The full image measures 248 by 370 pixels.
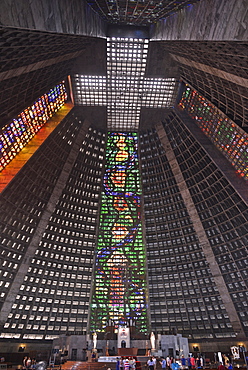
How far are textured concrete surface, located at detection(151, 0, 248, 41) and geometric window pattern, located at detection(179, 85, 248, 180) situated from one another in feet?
54.9

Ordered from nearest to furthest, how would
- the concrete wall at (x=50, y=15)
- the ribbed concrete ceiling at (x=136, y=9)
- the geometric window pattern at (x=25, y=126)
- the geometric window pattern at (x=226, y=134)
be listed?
the concrete wall at (x=50, y=15) < the ribbed concrete ceiling at (x=136, y=9) < the geometric window pattern at (x=25, y=126) < the geometric window pattern at (x=226, y=134)

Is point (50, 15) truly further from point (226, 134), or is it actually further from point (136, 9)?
point (226, 134)

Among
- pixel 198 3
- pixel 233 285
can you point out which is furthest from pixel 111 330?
pixel 198 3

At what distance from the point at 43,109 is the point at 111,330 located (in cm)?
3805

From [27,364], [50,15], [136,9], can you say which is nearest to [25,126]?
[136,9]

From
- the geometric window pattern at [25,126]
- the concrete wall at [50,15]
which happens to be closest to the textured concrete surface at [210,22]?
the concrete wall at [50,15]

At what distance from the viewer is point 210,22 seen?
2312 cm

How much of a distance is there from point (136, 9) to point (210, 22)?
11582mm

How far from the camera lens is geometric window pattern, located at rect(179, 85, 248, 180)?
1720 inches

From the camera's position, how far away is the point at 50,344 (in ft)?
140

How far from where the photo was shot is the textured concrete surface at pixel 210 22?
61.4ft

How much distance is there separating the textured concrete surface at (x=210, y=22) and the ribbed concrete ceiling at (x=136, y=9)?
109cm

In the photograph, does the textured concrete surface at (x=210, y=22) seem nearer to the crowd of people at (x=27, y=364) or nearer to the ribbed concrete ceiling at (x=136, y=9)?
the ribbed concrete ceiling at (x=136, y=9)

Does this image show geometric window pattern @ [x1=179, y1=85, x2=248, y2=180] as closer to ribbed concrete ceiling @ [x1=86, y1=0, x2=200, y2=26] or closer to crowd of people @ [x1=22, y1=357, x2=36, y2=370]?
ribbed concrete ceiling @ [x1=86, y1=0, x2=200, y2=26]
